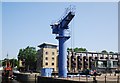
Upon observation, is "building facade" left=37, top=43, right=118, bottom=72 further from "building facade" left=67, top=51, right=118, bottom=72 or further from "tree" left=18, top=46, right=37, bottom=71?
"tree" left=18, top=46, right=37, bottom=71

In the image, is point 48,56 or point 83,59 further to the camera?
point 83,59

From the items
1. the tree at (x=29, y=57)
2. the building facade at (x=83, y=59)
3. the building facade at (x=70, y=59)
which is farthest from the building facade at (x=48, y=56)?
the tree at (x=29, y=57)

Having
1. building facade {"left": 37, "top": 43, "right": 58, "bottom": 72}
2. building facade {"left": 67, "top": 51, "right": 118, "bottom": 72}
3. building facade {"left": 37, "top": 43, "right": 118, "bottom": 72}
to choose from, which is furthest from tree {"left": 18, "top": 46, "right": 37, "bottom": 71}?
building facade {"left": 67, "top": 51, "right": 118, "bottom": 72}

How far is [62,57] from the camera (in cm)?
5703

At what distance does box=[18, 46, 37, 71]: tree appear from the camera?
475 feet

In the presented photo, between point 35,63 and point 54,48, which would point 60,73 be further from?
point 35,63

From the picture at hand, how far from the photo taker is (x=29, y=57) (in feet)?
483

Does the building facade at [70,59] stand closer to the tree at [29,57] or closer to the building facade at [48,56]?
the building facade at [48,56]

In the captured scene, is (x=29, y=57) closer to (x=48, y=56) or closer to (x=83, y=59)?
(x=48, y=56)

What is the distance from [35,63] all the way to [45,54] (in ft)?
77.3

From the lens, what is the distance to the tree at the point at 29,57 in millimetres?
144750

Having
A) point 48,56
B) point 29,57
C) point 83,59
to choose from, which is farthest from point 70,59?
point 29,57

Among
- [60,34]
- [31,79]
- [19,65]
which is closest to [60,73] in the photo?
[60,34]

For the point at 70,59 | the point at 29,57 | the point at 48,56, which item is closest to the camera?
the point at 48,56
